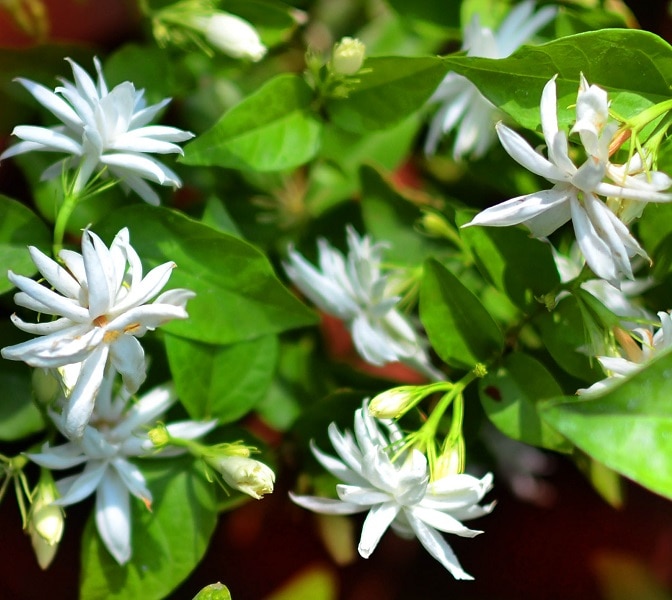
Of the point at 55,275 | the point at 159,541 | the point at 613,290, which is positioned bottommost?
the point at 159,541

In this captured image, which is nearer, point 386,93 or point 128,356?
point 128,356

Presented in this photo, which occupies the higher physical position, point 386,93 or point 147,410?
point 386,93

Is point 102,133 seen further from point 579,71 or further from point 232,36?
point 579,71

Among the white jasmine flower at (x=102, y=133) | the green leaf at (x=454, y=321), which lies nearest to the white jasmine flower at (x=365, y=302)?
the green leaf at (x=454, y=321)

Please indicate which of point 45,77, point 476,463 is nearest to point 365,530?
point 476,463

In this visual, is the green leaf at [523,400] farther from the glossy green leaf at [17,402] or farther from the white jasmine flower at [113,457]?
the glossy green leaf at [17,402]

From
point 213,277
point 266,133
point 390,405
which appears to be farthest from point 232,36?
point 390,405

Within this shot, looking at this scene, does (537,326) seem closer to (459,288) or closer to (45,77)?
(459,288)
